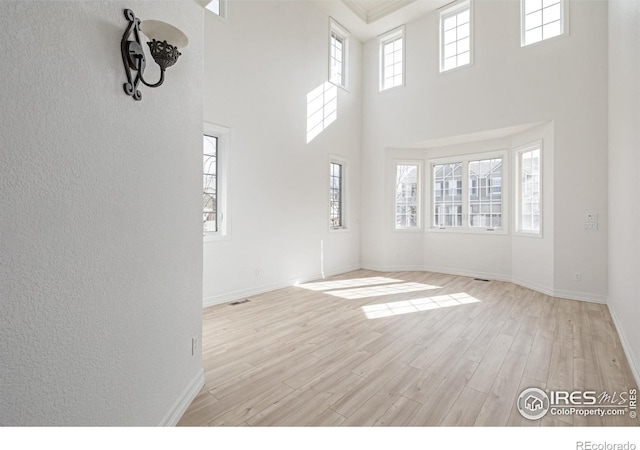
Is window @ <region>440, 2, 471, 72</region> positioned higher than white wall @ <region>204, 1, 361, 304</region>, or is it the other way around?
window @ <region>440, 2, 471, 72</region>

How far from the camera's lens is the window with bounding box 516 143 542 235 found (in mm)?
4742

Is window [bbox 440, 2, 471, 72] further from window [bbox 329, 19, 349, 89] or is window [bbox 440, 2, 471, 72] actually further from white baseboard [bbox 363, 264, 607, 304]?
white baseboard [bbox 363, 264, 607, 304]

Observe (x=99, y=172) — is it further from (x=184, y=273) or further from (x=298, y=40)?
(x=298, y=40)

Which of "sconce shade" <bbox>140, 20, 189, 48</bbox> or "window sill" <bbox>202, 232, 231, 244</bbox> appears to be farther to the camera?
"window sill" <bbox>202, 232, 231, 244</bbox>

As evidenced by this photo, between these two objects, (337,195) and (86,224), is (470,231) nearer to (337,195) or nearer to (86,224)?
(337,195)

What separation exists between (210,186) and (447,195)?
4.62m

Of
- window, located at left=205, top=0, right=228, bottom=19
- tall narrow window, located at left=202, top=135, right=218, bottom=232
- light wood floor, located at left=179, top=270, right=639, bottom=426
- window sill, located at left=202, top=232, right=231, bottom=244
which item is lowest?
light wood floor, located at left=179, top=270, right=639, bottom=426

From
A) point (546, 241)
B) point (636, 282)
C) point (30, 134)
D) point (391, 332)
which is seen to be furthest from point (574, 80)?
point (30, 134)

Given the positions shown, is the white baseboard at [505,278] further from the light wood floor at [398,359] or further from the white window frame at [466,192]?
the white window frame at [466,192]

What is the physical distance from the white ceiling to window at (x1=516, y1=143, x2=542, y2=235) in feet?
10.3

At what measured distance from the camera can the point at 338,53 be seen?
619 centimetres

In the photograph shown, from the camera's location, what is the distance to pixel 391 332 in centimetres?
300

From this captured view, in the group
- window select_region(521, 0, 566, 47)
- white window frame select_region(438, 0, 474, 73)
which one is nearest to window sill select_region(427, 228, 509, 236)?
white window frame select_region(438, 0, 474, 73)

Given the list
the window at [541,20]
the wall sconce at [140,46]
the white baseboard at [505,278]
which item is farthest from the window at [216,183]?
→ the window at [541,20]
